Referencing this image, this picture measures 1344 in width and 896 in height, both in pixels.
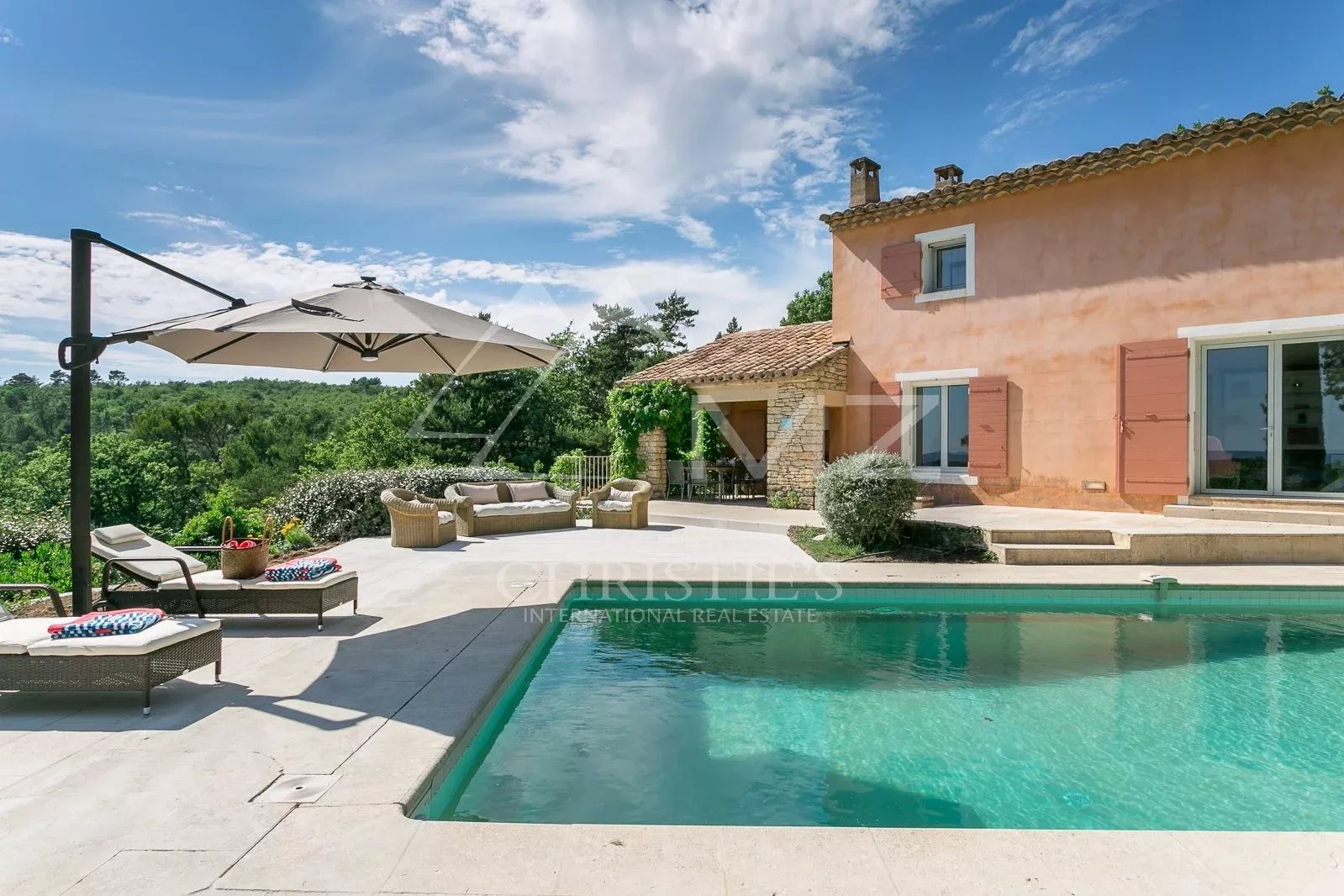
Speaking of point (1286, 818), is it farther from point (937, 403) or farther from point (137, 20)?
point (137, 20)

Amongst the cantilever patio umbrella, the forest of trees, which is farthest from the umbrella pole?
the forest of trees

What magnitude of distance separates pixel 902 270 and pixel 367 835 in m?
12.8

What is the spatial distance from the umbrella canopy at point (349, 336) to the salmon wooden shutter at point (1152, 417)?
870 centimetres

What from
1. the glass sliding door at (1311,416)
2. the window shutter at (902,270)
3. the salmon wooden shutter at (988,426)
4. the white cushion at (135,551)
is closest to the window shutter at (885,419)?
the salmon wooden shutter at (988,426)

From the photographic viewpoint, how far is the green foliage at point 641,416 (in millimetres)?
15617

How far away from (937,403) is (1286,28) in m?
7.75

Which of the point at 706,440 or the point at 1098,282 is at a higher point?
the point at 1098,282

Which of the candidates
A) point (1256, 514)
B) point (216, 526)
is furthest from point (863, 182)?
point (216, 526)

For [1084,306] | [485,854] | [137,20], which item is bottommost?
[485,854]

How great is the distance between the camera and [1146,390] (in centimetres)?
1057

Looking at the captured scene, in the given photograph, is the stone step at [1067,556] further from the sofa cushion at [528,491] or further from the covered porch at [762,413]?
the sofa cushion at [528,491]

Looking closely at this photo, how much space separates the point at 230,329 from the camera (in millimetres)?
4543

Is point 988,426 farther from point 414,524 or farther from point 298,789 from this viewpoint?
point 298,789

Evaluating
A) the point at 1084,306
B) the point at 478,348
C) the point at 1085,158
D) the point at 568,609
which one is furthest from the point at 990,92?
the point at 568,609
